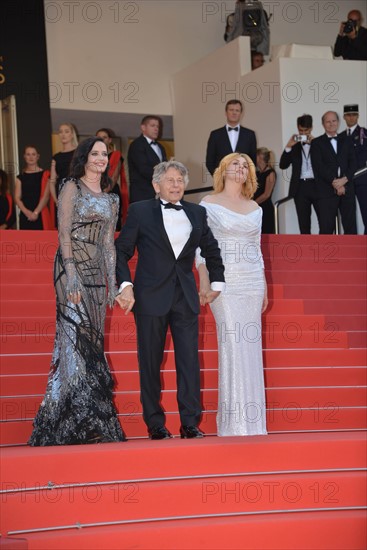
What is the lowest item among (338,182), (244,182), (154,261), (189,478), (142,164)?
(189,478)

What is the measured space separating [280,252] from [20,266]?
8.81ft

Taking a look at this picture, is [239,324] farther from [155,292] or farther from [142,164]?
[142,164]

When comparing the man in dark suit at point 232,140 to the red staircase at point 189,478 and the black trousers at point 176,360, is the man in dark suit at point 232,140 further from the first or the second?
the black trousers at point 176,360

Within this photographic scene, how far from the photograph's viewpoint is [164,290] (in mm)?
5449

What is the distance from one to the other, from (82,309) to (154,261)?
514mm

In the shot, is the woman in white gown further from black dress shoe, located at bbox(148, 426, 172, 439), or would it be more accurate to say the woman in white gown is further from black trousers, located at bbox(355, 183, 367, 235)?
black trousers, located at bbox(355, 183, 367, 235)

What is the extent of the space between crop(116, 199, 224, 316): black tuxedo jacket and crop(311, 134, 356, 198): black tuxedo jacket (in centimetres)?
542

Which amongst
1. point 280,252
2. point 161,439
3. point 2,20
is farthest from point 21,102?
point 161,439

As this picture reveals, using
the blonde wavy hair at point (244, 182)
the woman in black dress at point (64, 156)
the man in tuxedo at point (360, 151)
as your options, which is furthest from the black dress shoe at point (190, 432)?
the man in tuxedo at point (360, 151)

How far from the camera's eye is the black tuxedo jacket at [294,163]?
11.2 metres

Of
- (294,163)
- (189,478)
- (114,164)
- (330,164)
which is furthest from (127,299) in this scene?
(294,163)

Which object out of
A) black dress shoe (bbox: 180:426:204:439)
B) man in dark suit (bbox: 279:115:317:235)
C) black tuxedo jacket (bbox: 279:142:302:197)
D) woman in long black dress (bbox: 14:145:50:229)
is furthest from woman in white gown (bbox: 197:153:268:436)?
black tuxedo jacket (bbox: 279:142:302:197)

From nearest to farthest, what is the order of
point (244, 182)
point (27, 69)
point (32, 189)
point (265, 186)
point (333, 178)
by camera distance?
point (244, 182) < point (32, 189) < point (333, 178) < point (265, 186) < point (27, 69)

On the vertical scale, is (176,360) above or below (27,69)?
below
